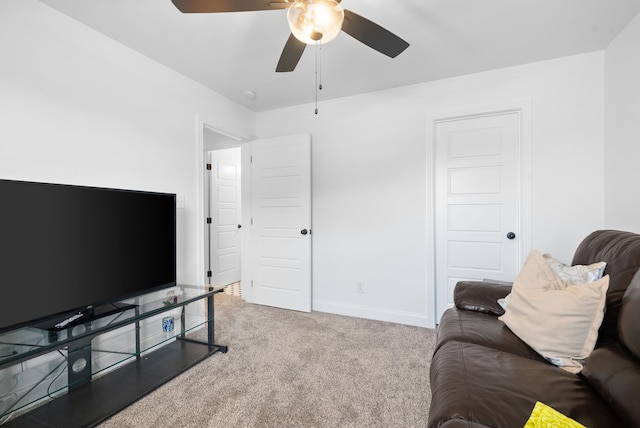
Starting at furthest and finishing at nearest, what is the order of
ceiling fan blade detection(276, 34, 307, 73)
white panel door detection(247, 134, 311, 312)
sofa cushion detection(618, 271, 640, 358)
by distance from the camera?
white panel door detection(247, 134, 311, 312) → ceiling fan blade detection(276, 34, 307, 73) → sofa cushion detection(618, 271, 640, 358)

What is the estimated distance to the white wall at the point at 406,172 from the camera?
248 centimetres

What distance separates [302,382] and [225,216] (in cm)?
323

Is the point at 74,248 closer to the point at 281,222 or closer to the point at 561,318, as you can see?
the point at 281,222

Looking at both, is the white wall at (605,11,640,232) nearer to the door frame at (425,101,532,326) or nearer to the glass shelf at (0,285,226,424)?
the door frame at (425,101,532,326)

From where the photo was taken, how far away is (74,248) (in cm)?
170

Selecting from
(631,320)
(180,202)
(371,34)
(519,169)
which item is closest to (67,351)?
(180,202)

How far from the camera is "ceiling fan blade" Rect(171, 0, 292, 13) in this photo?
51.2 inches

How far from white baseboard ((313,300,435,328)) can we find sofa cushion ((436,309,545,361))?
119 cm

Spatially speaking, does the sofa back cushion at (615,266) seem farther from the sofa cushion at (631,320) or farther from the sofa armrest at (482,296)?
the sofa armrest at (482,296)

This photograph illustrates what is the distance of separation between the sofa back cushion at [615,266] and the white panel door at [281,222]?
247cm

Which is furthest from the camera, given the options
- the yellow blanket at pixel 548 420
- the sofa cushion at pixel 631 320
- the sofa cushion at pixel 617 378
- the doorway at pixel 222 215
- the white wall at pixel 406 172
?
the doorway at pixel 222 215

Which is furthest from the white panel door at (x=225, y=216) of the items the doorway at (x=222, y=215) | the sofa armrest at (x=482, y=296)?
the sofa armrest at (x=482, y=296)

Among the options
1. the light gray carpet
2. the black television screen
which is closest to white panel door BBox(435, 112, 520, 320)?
the light gray carpet

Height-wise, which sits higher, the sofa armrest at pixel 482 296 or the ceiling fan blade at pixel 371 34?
the ceiling fan blade at pixel 371 34
